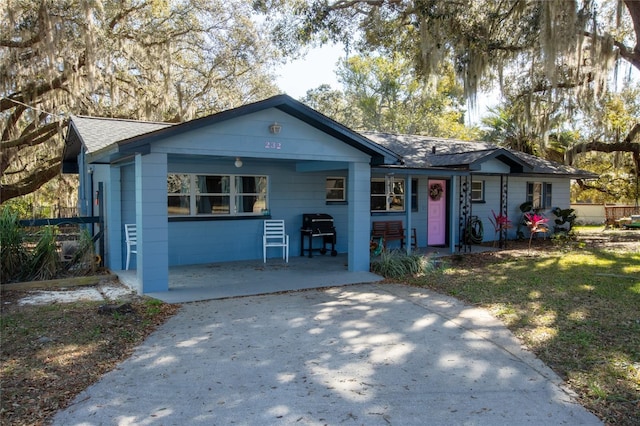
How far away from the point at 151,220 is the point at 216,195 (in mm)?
3196

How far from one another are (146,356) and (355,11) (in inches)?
396

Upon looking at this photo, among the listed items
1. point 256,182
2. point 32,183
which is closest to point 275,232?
point 256,182

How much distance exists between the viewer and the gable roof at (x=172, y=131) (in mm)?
6512

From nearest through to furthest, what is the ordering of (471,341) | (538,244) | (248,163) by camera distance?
1. (471,341)
2. (248,163)
3. (538,244)

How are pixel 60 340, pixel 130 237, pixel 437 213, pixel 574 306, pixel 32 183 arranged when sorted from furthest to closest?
pixel 32 183, pixel 437 213, pixel 130 237, pixel 574 306, pixel 60 340

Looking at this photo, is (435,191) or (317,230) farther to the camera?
(435,191)

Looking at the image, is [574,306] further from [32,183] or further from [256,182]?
[32,183]

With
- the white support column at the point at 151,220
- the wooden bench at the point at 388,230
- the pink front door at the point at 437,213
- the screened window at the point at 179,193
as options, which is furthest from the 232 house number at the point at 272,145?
the pink front door at the point at 437,213

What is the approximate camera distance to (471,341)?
4910 mm

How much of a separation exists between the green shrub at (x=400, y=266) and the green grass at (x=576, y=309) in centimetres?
25

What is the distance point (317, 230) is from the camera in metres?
10.6

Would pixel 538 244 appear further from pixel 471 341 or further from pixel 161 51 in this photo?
pixel 161 51

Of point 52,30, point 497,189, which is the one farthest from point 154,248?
point 497,189

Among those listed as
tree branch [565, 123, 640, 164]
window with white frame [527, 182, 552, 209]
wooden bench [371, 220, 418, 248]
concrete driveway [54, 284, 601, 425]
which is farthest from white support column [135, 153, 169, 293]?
tree branch [565, 123, 640, 164]
